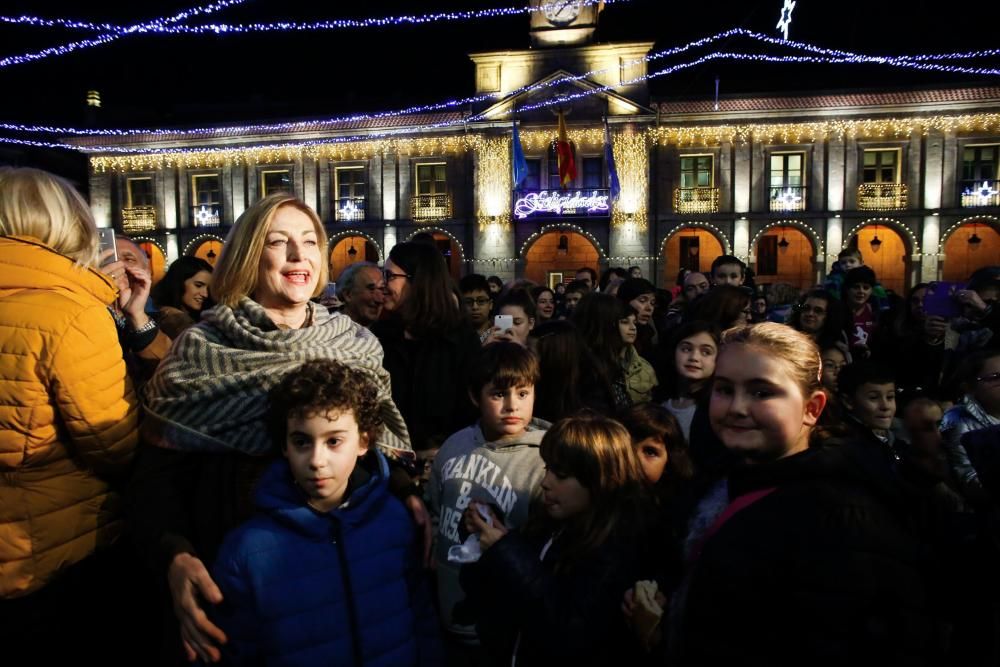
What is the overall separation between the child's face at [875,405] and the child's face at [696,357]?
3.34 feet

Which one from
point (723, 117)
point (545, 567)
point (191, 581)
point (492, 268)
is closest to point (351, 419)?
point (191, 581)

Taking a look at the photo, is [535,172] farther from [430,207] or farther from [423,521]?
[423,521]

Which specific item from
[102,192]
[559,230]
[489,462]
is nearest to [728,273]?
[489,462]

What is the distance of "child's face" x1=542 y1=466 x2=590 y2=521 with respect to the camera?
2479mm

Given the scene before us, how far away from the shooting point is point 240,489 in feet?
7.40

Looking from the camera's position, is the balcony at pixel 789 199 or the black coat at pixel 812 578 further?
the balcony at pixel 789 199

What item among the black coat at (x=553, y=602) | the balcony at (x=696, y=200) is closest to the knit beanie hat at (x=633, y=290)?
the black coat at (x=553, y=602)

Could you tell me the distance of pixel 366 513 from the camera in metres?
2.22

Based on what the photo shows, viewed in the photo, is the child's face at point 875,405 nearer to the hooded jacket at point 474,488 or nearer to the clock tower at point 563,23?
the hooded jacket at point 474,488

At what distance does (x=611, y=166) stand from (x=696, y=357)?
66.2 ft

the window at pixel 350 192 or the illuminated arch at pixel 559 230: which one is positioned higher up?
the window at pixel 350 192

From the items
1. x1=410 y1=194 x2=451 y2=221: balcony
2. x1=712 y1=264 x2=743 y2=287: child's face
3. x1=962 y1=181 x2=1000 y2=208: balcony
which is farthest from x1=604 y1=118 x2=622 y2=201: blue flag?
x1=712 y1=264 x2=743 y2=287: child's face

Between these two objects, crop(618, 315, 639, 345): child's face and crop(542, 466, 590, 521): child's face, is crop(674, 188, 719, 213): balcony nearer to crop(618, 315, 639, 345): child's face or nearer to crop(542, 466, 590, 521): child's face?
crop(618, 315, 639, 345): child's face

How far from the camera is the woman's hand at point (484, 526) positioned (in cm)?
224
